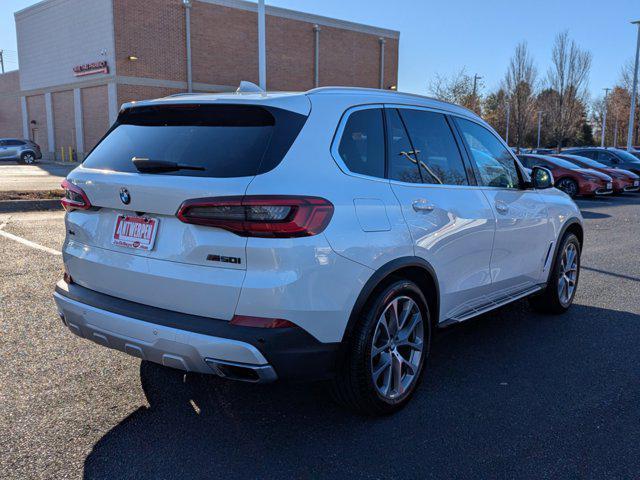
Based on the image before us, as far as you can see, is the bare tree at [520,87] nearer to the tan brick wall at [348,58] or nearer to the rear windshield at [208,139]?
the tan brick wall at [348,58]

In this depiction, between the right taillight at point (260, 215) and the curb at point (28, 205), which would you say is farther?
the curb at point (28, 205)

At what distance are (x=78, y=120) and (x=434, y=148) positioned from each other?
32979mm

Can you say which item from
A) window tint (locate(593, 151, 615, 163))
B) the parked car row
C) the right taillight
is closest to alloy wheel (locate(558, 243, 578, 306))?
the right taillight

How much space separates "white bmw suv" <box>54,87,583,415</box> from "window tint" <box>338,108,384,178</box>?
11mm

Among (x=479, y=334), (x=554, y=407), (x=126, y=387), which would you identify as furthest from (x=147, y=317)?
(x=479, y=334)

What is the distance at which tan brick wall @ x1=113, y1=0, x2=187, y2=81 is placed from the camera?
28828 mm

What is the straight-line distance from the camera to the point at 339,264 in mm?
2947

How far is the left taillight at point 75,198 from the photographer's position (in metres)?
3.39

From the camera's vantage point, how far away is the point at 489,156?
15.3ft

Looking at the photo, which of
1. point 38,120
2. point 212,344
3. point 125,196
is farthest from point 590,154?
point 38,120

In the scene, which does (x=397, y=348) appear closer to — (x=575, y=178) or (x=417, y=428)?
(x=417, y=428)

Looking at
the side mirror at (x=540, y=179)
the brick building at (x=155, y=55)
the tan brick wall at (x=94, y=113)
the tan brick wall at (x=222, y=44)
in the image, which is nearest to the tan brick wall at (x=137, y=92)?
the brick building at (x=155, y=55)

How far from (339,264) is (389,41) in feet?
130

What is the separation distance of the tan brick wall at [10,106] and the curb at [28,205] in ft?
119
